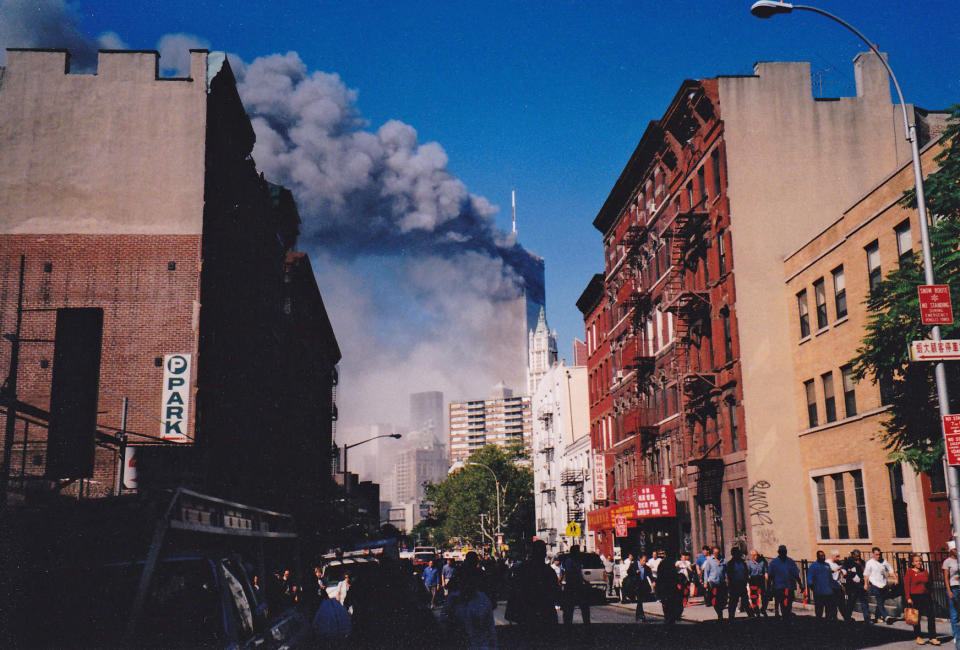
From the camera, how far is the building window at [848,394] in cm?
3097

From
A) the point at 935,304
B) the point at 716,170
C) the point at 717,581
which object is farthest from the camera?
the point at 716,170

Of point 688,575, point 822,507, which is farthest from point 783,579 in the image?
point 688,575

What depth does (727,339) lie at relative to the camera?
39.8 metres

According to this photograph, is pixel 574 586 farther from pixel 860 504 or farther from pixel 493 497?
pixel 493 497

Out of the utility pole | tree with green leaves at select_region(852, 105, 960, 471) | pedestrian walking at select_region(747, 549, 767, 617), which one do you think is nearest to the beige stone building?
tree with green leaves at select_region(852, 105, 960, 471)

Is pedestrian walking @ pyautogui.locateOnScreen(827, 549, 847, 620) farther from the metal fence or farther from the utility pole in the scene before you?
the utility pole

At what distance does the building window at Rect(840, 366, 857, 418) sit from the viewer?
102ft

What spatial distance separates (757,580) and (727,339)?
615 inches

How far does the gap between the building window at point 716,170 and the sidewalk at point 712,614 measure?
56.5 feet

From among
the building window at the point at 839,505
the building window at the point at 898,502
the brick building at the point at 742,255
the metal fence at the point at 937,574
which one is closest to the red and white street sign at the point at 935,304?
the metal fence at the point at 937,574

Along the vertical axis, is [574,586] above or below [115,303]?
below

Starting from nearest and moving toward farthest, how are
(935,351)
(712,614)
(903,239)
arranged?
1. (935,351)
2. (903,239)
3. (712,614)

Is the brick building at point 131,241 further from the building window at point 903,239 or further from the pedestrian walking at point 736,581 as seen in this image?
the building window at point 903,239

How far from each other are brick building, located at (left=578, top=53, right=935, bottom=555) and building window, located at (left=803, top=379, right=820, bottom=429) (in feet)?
4.96
